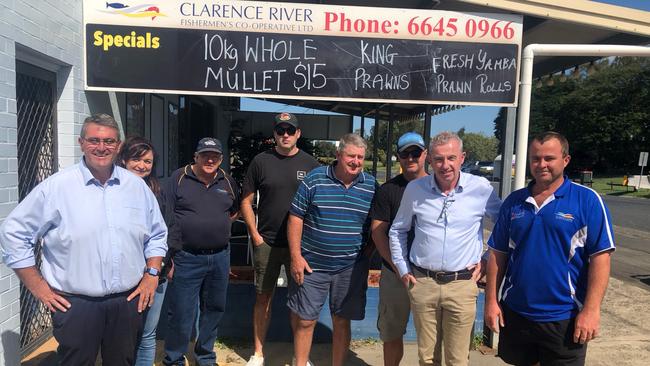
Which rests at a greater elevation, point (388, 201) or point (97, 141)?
point (97, 141)

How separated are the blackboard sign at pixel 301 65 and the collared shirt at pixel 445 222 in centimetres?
150

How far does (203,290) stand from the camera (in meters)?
3.29

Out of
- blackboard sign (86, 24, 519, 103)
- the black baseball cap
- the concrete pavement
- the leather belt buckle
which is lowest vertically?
the concrete pavement

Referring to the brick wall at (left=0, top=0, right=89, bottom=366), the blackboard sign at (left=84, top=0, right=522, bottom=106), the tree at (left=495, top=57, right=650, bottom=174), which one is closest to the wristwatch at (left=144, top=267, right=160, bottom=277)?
the brick wall at (left=0, top=0, right=89, bottom=366)

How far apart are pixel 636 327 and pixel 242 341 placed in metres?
3.86

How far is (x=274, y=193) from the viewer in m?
3.29

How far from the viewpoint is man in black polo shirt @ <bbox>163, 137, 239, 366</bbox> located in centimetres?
302

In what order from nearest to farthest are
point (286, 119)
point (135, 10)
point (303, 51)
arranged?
point (286, 119) < point (135, 10) < point (303, 51)

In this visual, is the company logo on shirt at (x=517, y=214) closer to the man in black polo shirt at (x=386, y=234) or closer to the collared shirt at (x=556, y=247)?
the collared shirt at (x=556, y=247)

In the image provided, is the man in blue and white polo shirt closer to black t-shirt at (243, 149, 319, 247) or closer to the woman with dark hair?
black t-shirt at (243, 149, 319, 247)

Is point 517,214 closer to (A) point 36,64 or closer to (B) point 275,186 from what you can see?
(B) point 275,186

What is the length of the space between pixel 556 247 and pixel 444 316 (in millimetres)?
778

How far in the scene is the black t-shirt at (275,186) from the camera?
3.29m

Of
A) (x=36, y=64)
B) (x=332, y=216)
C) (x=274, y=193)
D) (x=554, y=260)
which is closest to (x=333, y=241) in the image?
(x=332, y=216)
